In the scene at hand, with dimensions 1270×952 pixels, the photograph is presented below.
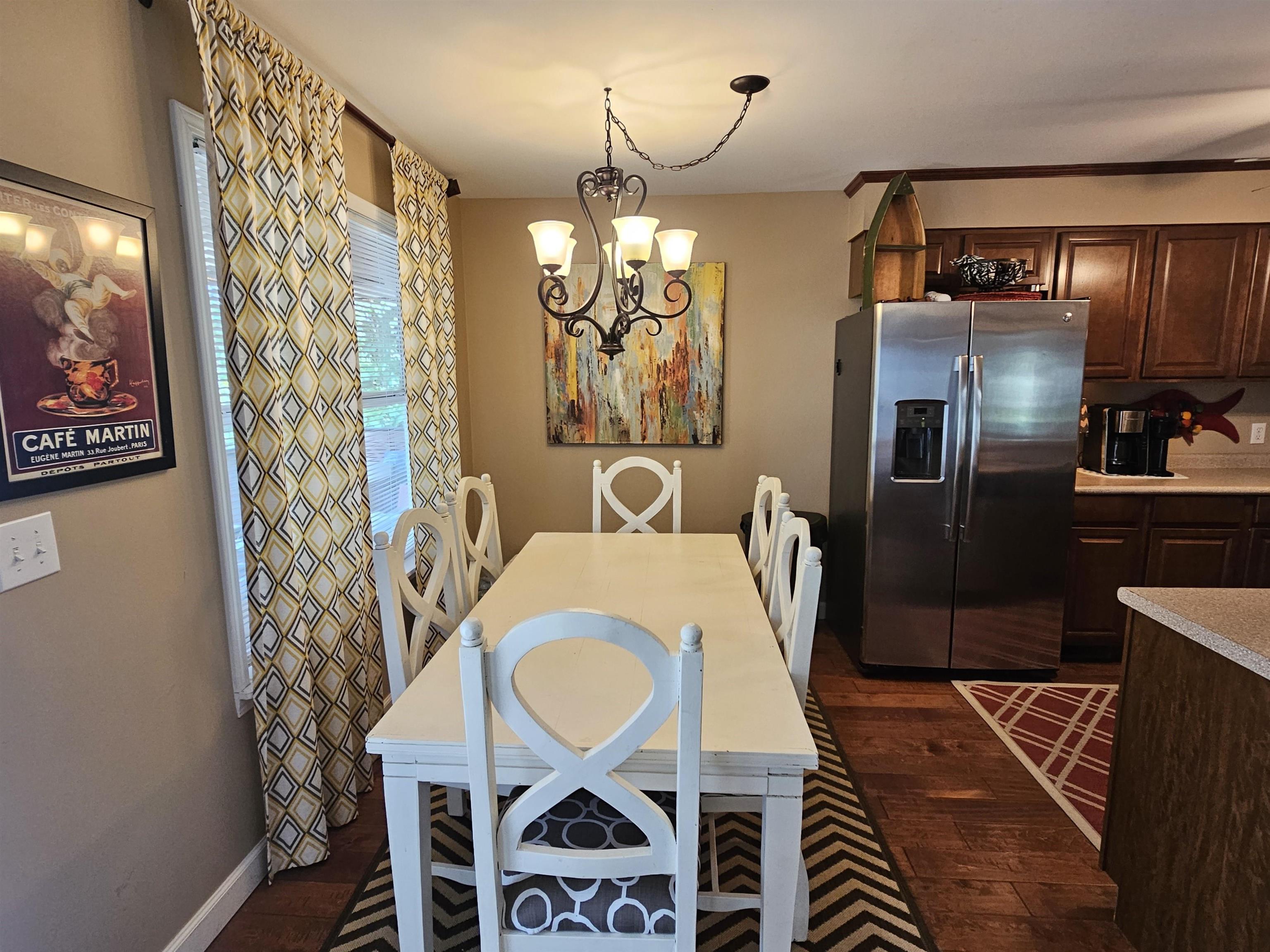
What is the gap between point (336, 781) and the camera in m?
2.09

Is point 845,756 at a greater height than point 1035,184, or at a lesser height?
lesser

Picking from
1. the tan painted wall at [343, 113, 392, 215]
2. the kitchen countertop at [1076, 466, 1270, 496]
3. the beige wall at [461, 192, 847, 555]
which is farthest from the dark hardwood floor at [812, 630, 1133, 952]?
the tan painted wall at [343, 113, 392, 215]

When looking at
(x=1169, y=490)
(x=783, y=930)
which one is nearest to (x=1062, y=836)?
(x=783, y=930)

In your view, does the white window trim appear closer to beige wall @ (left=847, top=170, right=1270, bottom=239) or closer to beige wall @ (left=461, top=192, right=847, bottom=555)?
beige wall @ (left=461, top=192, right=847, bottom=555)

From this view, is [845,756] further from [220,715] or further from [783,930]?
[220,715]

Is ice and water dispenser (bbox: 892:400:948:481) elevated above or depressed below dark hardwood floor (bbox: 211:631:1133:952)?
above

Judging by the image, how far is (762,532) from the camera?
7.87 feet

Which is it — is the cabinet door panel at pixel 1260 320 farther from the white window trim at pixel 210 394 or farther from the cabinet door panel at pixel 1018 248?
the white window trim at pixel 210 394

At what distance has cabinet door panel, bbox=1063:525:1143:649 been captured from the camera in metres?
3.10

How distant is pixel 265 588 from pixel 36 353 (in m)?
0.78

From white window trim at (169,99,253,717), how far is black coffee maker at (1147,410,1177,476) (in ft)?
12.9

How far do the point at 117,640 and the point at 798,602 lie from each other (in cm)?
155

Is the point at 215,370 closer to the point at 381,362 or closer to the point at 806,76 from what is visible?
the point at 381,362

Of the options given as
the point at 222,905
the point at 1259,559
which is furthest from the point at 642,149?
the point at 1259,559
